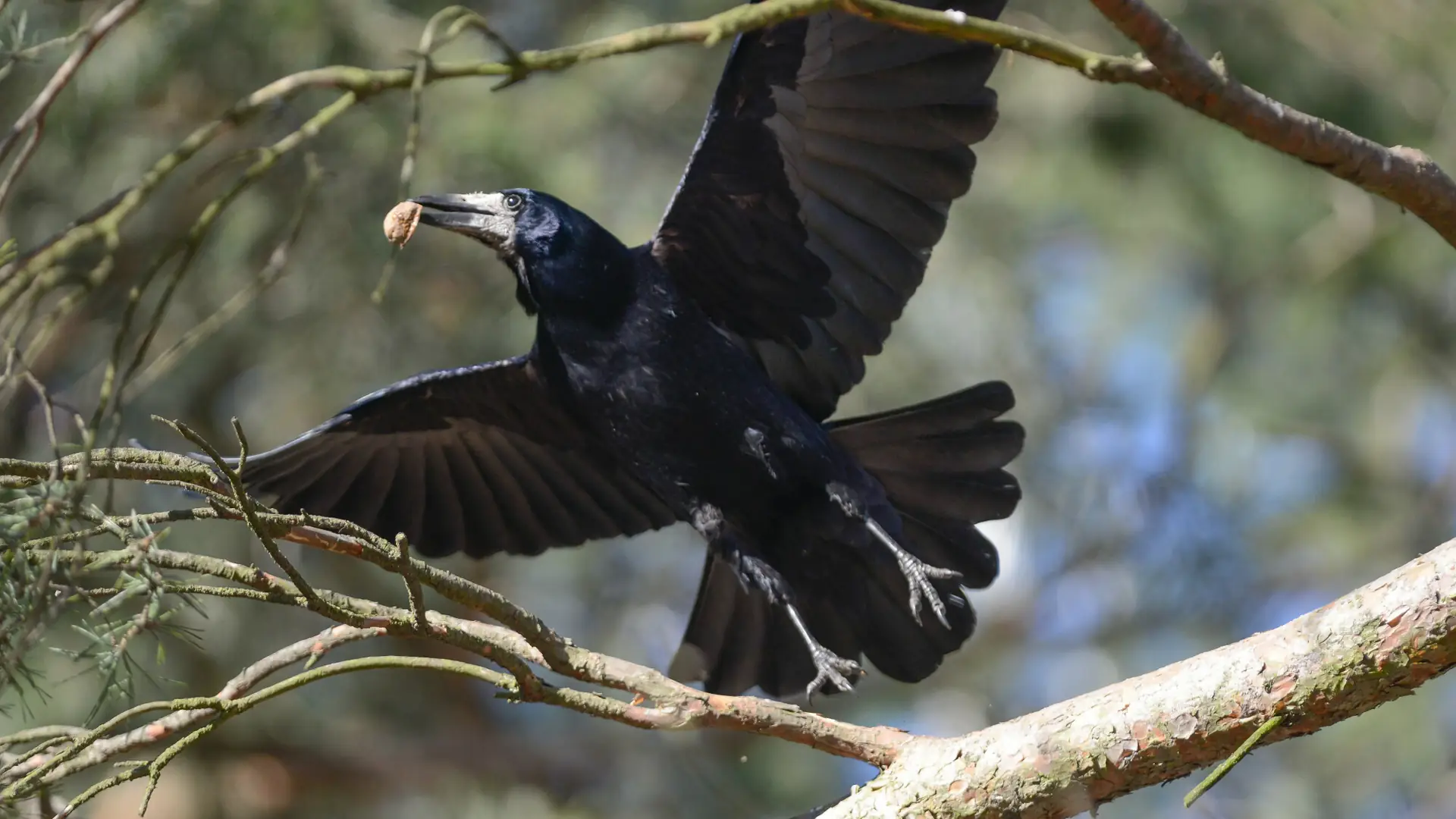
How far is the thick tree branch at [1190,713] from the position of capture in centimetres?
220

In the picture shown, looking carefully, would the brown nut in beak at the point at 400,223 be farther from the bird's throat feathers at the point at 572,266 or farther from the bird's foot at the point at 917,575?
the bird's foot at the point at 917,575

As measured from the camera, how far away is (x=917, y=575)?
3824mm

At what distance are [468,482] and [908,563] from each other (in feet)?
4.82

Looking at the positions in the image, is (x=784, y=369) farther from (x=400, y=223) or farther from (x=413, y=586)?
(x=413, y=586)

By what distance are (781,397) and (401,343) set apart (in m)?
3.63

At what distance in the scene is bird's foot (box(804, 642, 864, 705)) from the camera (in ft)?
12.7

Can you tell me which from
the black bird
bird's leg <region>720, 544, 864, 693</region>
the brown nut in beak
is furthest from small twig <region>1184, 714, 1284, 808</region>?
the brown nut in beak

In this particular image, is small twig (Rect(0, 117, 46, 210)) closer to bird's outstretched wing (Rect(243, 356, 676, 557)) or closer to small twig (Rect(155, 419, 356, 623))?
small twig (Rect(155, 419, 356, 623))

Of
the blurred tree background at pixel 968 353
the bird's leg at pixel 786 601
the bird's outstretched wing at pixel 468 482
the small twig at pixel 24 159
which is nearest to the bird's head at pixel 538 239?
the bird's outstretched wing at pixel 468 482

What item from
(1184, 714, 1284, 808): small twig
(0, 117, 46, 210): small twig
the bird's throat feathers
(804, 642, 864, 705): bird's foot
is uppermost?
the bird's throat feathers

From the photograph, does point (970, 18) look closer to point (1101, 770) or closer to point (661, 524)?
point (1101, 770)

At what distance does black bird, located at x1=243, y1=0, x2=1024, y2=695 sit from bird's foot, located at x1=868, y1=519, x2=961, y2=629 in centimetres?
1

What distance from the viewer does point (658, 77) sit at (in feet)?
25.5

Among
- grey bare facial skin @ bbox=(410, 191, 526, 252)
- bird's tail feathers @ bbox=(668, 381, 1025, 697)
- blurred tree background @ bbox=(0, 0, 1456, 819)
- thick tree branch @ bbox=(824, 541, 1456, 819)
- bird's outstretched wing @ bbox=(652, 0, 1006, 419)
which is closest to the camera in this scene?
thick tree branch @ bbox=(824, 541, 1456, 819)
